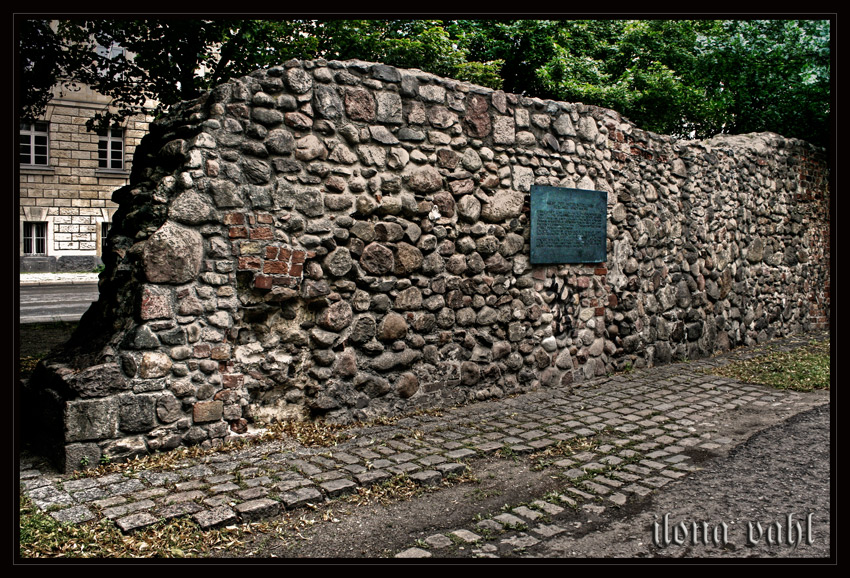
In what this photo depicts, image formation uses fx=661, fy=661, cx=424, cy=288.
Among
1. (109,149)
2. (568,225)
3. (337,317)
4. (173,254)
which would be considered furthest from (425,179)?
(109,149)

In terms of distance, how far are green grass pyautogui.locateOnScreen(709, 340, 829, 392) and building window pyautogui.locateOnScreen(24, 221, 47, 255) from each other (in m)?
22.8

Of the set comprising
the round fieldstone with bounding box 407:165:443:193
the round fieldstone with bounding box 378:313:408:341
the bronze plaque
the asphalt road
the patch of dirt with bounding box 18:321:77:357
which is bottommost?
the patch of dirt with bounding box 18:321:77:357

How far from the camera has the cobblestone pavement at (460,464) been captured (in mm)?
3529

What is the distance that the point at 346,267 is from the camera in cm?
541

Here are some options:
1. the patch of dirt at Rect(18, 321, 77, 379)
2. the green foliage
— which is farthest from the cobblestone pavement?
the green foliage

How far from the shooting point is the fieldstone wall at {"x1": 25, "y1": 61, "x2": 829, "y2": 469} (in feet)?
14.9

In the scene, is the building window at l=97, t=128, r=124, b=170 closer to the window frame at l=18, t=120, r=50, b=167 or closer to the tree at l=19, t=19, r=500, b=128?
the window frame at l=18, t=120, r=50, b=167

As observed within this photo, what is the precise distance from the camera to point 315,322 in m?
5.32

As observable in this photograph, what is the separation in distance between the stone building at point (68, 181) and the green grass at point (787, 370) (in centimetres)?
2041

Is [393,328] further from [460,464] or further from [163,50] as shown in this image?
[163,50]

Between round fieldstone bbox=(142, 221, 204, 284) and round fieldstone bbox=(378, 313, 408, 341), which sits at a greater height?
round fieldstone bbox=(142, 221, 204, 284)

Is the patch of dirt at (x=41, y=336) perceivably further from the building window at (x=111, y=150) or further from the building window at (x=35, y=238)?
the building window at (x=111, y=150)

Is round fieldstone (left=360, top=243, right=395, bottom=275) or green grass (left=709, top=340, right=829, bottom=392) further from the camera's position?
green grass (left=709, top=340, right=829, bottom=392)

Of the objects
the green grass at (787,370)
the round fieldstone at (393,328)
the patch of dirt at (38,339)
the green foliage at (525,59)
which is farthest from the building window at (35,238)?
the green grass at (787,370)
